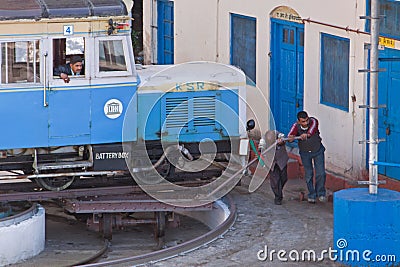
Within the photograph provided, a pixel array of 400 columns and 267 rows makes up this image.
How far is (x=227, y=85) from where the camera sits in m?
15.5

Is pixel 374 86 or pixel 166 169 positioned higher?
pixel 374 86

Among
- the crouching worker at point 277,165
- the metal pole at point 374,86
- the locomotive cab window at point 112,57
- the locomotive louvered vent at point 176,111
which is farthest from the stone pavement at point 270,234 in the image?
the locomotive cab window at point 112,57

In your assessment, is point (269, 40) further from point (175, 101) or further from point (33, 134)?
point (33, 134)

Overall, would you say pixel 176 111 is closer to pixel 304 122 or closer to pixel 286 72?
pixel 304 122

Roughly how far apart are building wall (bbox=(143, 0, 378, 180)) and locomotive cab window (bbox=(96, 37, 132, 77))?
3690mm

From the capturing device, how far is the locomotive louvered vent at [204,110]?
50.6ft

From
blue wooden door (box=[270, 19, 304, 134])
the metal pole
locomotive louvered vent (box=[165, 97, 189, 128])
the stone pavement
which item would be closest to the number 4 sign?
locomotive louvered vent (box=[165, 97, 189, 128])

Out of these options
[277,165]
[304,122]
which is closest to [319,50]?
[304,122]

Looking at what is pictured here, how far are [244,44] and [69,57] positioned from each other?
19.5 ft

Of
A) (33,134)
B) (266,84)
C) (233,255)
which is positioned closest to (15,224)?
(33,134)

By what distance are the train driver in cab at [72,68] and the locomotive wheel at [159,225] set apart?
2342mm

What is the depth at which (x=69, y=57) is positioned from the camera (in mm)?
14672

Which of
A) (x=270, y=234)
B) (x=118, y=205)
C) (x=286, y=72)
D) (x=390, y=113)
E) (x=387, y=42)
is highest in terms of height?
(x=387, y=42)

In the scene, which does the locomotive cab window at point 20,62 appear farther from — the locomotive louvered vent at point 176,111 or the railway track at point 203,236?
the railway track at point 203,236
